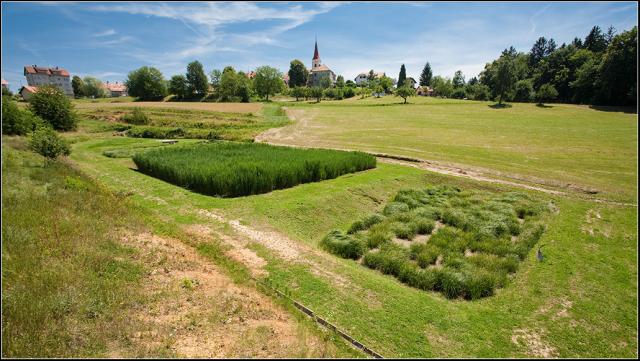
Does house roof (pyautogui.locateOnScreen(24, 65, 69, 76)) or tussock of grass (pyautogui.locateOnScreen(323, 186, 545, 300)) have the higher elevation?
house roof (pyautogui.locateOnScreen(24, 65, 69, 76))

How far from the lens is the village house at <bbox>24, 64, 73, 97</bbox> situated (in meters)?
122

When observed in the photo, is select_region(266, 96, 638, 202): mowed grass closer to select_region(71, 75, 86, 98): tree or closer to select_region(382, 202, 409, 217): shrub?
select_region(382, 202, 409, 217): shrub

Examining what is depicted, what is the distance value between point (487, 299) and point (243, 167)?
13.7 meters

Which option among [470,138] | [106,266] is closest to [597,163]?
[470,138]

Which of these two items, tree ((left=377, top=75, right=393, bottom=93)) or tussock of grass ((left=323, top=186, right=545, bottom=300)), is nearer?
tussock of grass ((left=323, top=186, right=545, bottom=300))

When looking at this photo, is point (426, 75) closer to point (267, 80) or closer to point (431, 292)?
point (267, 80)

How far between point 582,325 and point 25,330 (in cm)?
1292

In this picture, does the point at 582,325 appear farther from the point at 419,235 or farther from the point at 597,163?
the point at 597,163

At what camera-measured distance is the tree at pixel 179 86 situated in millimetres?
101500

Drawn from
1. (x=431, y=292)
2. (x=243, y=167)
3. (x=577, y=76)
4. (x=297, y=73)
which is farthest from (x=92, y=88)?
(x=577, y=76)

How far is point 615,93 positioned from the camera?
67.1 meters

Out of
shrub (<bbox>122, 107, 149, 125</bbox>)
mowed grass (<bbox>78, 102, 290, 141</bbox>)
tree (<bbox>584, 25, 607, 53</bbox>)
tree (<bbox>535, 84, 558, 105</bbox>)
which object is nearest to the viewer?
mowed grass (<bbox>78, 102, 290, 141</bbox>)

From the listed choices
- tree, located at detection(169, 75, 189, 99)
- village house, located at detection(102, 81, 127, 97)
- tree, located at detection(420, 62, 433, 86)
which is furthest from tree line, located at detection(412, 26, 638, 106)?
village house, located at detection(102, 81, 127, 97)

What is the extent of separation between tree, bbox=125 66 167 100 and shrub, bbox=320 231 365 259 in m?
105
